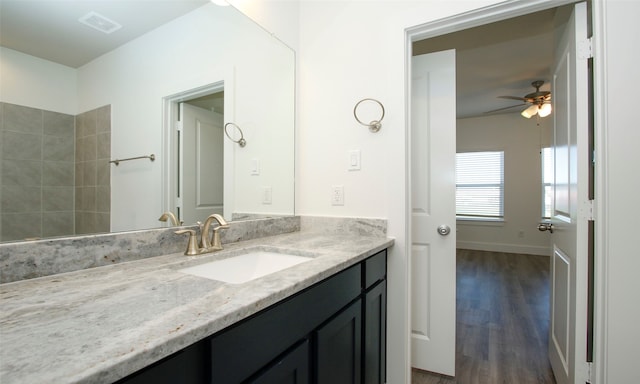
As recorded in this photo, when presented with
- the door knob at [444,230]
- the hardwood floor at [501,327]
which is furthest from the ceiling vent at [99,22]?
the hardwood floor at [501,327]

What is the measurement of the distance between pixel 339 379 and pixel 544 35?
3.29 meters

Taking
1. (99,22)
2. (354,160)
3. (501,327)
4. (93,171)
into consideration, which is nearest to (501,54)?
(354,160)

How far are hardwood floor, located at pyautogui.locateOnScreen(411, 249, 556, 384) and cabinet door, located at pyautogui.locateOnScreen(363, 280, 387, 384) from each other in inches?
18.7

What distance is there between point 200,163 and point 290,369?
0.96 meters

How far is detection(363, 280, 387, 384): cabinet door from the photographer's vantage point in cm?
123

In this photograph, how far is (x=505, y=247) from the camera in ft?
17.3

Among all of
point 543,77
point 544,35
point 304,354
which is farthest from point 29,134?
point 543,77

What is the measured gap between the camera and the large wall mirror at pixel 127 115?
78 cm

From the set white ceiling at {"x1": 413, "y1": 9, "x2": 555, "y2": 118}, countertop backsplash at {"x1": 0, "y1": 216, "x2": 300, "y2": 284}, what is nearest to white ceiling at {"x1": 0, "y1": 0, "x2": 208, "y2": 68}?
countertop backsplash at {"x1": 0, "y1": 216, "x2": 300, "y2": 284}

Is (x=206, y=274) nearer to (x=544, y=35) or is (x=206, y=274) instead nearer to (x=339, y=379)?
(x=339, y=379)

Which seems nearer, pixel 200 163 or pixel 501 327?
pixel 200 163

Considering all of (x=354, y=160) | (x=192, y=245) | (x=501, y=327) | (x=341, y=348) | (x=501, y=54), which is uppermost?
(x=501, y=54)

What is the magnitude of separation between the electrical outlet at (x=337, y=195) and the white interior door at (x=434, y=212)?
49 centimetres

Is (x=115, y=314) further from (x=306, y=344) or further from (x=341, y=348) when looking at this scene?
(x=341, y=348)
